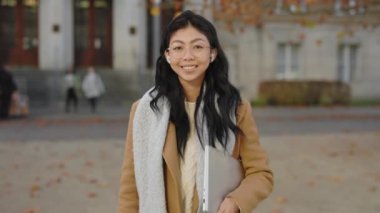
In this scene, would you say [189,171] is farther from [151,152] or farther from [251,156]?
[251,156]

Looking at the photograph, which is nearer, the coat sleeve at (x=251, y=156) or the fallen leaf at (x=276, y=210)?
the coat sleeve at (x=251, y=156)

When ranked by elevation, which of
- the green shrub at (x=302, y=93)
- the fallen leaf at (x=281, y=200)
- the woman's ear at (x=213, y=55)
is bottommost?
the green shrub at (x=302, y=93)

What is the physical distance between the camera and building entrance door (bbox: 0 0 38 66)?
91.7ft

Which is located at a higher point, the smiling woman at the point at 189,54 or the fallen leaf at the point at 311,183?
the smiling woman at the point at 189,54

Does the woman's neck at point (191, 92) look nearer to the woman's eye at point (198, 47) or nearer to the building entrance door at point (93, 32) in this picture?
the woman's eye at point (198, 47)

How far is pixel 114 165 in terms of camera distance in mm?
10531

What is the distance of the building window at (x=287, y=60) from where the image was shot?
1212 inches

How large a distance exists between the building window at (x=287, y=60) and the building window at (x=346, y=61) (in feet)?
7.87

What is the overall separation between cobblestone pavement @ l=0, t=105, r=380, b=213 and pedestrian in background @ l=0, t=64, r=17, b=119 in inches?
32.8

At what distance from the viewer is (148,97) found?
2.75 m

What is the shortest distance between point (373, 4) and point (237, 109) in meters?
9.22

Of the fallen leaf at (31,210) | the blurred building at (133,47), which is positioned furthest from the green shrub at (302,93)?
the fallen leaf at (31,210)

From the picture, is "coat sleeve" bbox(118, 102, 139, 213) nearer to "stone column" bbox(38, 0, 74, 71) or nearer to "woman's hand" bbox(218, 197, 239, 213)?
"woman's hand" bbox(218, 197, 239, 213)

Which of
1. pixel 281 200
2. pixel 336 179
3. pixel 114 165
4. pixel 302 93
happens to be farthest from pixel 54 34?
pixel 281 200
